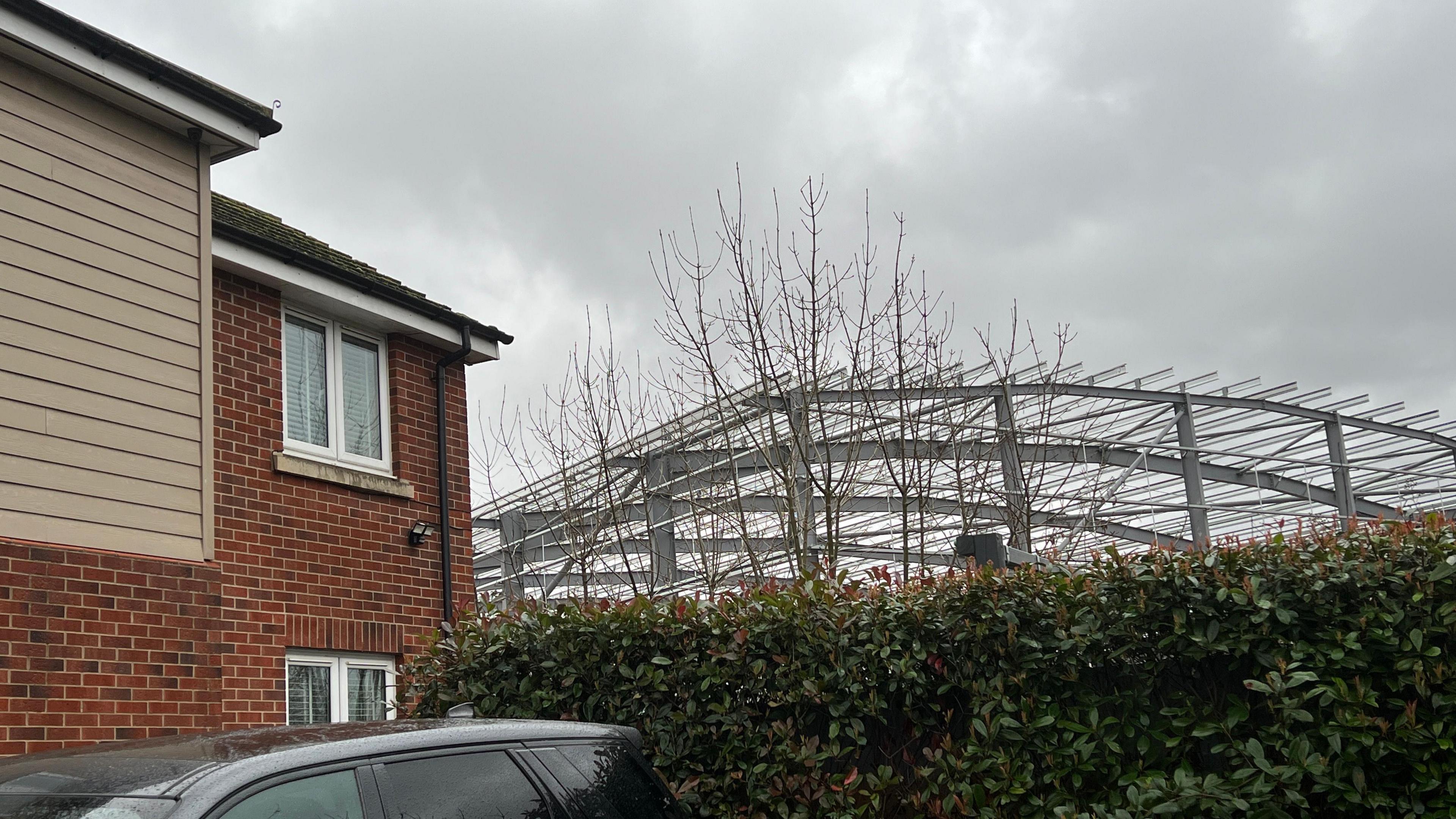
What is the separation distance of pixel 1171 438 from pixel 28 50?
18.8m

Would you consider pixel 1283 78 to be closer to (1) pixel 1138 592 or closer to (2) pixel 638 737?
(1) pixel 1138 592

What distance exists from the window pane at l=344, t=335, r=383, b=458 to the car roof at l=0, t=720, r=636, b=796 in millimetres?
6892

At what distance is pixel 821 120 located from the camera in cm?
1375

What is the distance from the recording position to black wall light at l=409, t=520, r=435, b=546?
1048 cm

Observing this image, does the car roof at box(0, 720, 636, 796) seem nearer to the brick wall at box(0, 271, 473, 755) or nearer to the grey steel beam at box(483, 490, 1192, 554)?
the brick wall at box(0, 271, 473, 755)

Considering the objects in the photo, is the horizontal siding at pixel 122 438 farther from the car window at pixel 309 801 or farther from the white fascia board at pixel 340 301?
the car window at pixel 309 801

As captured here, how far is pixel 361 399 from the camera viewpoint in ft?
34.9

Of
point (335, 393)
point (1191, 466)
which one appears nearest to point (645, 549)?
point (335, 393)

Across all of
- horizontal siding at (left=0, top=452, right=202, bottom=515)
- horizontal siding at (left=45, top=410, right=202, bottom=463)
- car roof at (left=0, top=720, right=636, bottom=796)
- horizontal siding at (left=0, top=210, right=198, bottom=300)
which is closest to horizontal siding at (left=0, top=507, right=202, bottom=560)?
horizontal siding at (left=0, top=452, right=202, bottom=515)

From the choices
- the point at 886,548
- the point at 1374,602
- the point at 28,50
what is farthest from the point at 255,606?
the point at 886,548

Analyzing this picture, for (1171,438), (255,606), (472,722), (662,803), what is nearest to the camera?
(472,722)

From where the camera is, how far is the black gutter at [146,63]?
7.11 m

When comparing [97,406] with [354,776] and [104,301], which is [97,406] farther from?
[354,776]

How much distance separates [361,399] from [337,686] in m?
2.51
